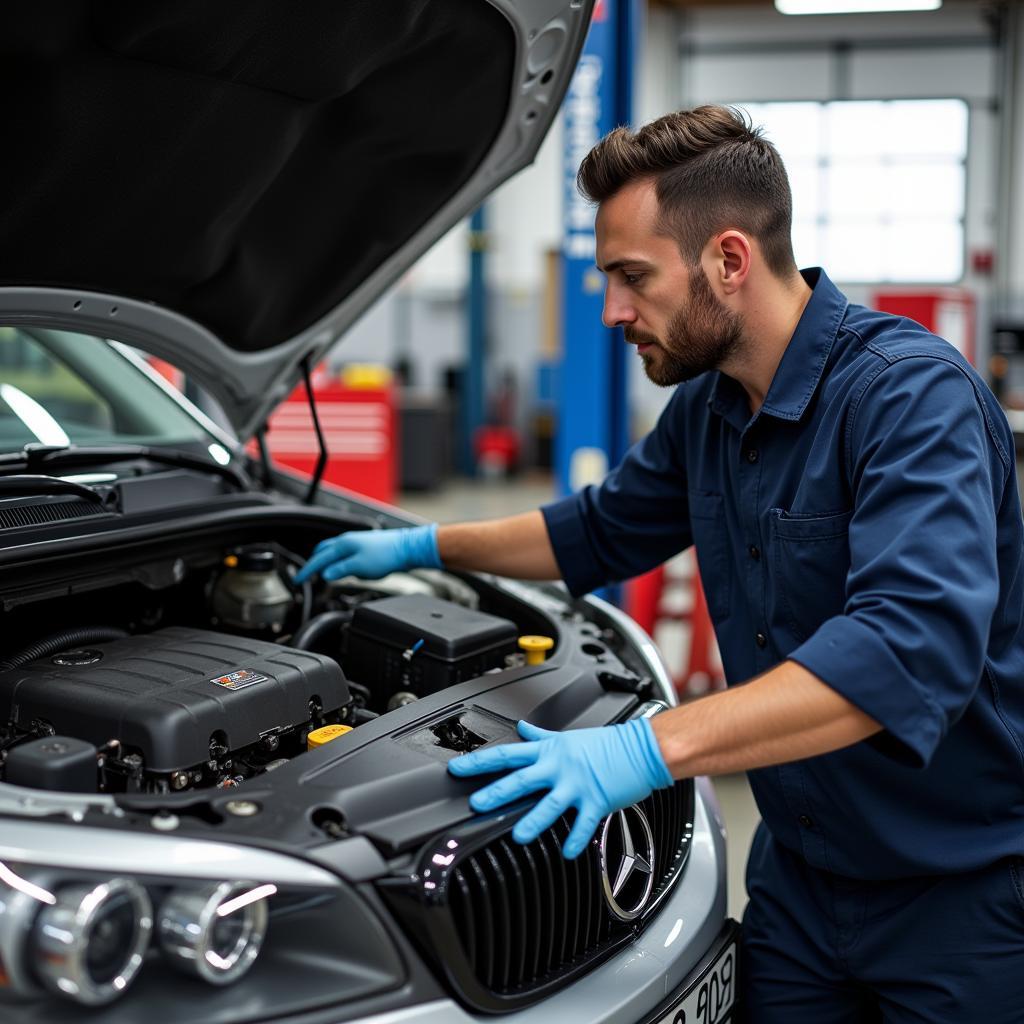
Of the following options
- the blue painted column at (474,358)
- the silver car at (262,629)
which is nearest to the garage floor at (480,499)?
the blue painted column at (474,358)

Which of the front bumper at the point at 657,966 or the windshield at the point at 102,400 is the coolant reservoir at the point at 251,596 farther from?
the front bumper at the point at 657,966

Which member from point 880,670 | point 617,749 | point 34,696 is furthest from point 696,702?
point 34,696

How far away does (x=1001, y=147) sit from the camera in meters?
10.0

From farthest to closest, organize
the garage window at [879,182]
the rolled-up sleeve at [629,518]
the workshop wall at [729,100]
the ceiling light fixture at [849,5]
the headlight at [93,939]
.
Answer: the garage window at [879,182] → the workshop wall at [729,100] → the ceiling light fixture at [849,5] → the rolled-up sleeve at [629,518] → the headlight at [93,939]

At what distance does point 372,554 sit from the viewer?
198cm

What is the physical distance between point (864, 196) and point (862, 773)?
32.3ft

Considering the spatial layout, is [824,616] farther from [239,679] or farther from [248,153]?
[248,153]

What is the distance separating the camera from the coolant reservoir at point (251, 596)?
6.15 feet

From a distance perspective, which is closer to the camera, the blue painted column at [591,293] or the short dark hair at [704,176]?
the short dark hair at [704,176]

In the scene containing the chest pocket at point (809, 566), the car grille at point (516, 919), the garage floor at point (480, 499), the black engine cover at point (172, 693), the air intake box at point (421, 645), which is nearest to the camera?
the car grille at point (516, 919)

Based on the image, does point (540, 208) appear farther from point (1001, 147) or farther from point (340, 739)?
point (340, 739)

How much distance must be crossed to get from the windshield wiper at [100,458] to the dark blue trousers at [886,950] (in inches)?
47.7

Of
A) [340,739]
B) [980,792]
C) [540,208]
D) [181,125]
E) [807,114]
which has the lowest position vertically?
[980,792]

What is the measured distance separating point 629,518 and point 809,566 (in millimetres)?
492
